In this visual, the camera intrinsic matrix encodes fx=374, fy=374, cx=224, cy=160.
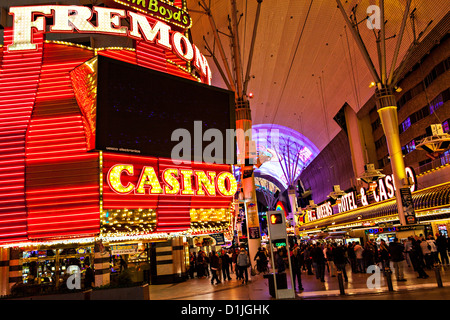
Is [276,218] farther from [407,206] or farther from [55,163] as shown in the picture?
[407,206]

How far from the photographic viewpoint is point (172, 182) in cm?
1441

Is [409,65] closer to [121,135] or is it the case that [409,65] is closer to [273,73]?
[273,73]

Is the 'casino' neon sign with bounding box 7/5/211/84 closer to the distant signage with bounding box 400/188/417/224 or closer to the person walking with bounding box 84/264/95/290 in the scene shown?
the person walking with bounding box 84/264/95/290

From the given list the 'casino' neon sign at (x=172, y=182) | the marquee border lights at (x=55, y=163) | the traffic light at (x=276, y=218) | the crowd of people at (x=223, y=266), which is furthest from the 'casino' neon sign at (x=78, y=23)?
the crowd of people at (x=223, y=266)

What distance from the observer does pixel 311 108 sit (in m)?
47.0

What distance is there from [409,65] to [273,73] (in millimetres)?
13217

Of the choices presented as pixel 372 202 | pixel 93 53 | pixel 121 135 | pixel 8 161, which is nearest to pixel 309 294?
pixel 121 135

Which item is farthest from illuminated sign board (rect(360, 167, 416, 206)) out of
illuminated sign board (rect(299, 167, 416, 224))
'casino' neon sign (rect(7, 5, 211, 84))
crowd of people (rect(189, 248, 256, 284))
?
'casino' neon sign (rect(7, 5, 211, 84))

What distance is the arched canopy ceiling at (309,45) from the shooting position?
27439 millimetres

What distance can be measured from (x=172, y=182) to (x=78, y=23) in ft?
23.2

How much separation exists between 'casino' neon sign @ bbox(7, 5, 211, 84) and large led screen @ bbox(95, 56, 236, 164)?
2.11 metres

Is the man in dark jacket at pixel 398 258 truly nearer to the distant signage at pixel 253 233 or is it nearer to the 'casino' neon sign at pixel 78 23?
the distant signage at pixel 253 233

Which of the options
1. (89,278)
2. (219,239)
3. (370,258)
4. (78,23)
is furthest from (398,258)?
(219,239)

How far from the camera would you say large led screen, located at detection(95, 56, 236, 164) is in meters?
13.1
